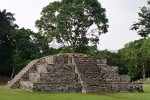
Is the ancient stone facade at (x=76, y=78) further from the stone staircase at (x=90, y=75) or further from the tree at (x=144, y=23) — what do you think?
the tree at (x=144, y=23)

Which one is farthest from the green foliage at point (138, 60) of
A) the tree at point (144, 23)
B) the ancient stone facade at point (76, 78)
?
the ancient stone facade at point (76, 78)

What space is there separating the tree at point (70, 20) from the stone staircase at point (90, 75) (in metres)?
14.2

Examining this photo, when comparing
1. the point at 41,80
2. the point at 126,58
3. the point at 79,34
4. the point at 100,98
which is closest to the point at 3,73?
the point at 79,34

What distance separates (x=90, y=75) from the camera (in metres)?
25.2

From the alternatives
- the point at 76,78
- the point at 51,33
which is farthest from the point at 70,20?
the point at 76,78

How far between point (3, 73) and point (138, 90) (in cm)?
2510

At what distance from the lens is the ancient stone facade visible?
939 inches

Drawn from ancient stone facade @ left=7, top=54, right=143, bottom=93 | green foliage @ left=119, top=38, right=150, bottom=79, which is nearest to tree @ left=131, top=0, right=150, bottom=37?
green foliage @ left=119, top=38, right=150, bottom=79

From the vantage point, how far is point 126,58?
191 ft

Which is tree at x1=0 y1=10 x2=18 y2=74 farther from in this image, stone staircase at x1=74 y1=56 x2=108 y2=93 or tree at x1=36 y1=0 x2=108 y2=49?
stone staircase at x1=74 y1=56 x2=108 y2=93

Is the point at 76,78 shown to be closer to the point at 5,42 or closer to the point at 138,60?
the point at 5,42

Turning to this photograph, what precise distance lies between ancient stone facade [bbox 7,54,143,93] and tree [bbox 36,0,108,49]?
12928mm

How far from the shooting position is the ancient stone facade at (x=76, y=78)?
23.8 m

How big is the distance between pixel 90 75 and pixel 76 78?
3.10 feet
